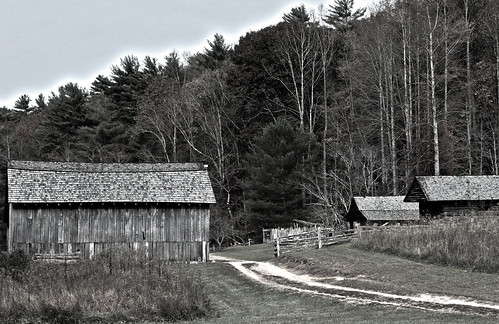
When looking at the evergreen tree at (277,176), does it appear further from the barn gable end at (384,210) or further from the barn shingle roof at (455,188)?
the barn shingle roof at (455,188)

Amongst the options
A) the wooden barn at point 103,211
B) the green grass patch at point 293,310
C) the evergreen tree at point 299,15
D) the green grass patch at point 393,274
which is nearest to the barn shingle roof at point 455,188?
the green grass patch at point 393,274

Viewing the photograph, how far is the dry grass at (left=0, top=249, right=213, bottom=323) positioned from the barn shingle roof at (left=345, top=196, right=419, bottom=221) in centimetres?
3020

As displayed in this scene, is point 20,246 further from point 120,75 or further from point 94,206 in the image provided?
point 120,75

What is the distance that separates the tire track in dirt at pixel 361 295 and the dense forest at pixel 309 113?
76.6 ft

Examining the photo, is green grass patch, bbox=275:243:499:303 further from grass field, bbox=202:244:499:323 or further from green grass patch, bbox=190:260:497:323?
green grass patch, bbox=190:260:497:323

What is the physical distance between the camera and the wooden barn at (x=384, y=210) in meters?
51.7

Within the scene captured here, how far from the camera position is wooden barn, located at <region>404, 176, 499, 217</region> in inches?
1780

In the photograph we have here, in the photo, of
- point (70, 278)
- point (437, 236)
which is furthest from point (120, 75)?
point (70, 278)

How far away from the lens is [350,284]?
27.3 m

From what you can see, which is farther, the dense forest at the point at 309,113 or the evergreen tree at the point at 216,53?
the evergreen tree at the point at 216,53

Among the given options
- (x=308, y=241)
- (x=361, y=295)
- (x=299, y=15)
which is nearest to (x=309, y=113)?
(x=299, y=15)

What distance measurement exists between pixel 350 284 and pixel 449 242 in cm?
620

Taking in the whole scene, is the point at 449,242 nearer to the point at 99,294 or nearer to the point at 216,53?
the point at 99,294

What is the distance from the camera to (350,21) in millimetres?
82375
